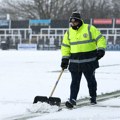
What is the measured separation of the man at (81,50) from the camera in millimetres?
9078

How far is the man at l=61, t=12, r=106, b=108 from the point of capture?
9078 mm

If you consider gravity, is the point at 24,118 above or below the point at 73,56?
below

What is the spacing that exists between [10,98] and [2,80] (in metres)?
4.59

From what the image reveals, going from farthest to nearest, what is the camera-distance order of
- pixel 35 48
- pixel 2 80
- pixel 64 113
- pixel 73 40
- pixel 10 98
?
1. pixel 35 48
2. pixel 2 80
3. pixel 10 98
4. pixel 73 40
5. pixel 64 113

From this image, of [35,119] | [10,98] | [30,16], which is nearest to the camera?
[35,119]

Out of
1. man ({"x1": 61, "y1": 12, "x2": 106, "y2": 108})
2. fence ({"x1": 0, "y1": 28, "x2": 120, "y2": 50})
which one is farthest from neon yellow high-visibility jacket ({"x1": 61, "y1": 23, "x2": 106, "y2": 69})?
fence ({"x1": 0, "y1": 28, "x2": 120, "y2": 50})

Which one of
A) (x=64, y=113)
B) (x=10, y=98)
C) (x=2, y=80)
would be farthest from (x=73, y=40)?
A: (x=2, y=80)

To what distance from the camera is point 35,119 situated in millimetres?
7785

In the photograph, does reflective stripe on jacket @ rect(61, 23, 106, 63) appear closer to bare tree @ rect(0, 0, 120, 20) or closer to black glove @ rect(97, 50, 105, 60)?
black glove @ rect(97, 50, 105, 60)

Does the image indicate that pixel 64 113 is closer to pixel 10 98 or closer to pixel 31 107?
pixel 31 107

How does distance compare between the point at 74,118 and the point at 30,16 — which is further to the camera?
the point at 30,16

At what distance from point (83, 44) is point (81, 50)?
12 cm

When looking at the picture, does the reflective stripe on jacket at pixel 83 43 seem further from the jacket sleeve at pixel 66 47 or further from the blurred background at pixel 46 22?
the blurred background at pixel 46 22

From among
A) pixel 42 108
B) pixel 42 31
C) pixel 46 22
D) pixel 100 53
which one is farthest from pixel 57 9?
pixel 42 108
